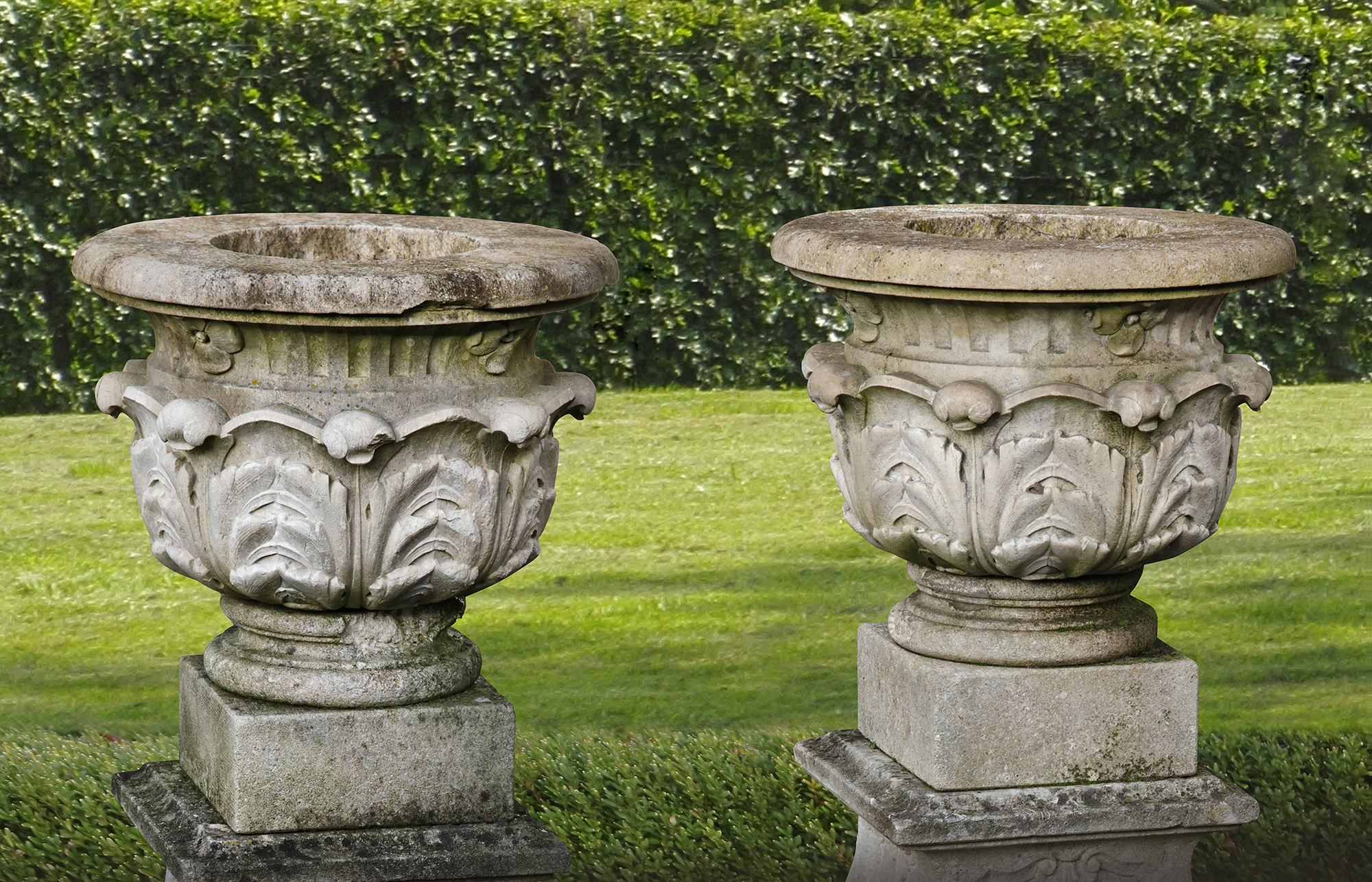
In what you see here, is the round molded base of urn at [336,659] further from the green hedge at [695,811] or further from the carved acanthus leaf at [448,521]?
the green hedge at [695,811]

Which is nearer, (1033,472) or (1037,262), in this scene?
(1037,262)

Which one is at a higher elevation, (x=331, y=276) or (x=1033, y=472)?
(x=331, y=276)

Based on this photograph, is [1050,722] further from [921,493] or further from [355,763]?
[355,763]

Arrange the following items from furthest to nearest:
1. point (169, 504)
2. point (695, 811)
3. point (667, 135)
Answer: point (667, 135) → point (695, 811) → point (169, 504)

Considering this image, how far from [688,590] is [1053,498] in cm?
376

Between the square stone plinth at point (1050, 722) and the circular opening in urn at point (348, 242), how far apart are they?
124 centimetres

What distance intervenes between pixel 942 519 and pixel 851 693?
8.83 feet

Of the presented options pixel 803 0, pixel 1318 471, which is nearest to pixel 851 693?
pixel 1318 471

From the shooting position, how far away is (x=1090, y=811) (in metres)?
3.62

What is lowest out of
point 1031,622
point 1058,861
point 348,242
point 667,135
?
point 1058,861

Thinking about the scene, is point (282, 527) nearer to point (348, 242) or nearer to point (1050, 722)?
point (348, 242)

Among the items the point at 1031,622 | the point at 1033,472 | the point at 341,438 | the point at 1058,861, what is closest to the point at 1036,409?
the point at 1033,472

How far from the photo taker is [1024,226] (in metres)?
4.11

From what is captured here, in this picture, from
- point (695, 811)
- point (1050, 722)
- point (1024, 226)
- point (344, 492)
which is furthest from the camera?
point (695, 811)
